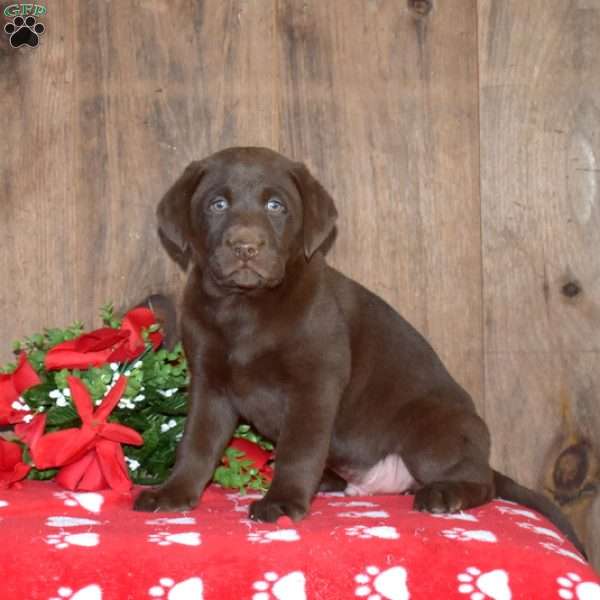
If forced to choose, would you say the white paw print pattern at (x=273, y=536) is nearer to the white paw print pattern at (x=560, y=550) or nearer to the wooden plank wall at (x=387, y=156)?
the white paw print pattern at (x=560, y=550)

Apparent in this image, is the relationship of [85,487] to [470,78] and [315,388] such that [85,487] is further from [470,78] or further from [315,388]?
[470,78]

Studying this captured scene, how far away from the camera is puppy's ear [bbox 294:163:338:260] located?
2711 millimetres

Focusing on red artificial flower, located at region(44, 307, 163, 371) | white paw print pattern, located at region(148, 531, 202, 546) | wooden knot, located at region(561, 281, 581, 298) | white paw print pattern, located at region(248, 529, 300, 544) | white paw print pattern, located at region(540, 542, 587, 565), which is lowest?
white paw print pattern, located at region(540, 542, 587, 565)

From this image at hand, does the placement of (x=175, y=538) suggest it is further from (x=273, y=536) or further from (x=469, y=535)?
(x=469, y=535)

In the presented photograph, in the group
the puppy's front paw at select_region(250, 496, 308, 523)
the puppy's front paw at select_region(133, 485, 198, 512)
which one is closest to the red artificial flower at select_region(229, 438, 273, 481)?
the puppy's front paw at select_region(133, 485, 198, 512)

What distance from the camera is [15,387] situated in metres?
2.93

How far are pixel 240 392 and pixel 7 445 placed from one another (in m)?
0.66

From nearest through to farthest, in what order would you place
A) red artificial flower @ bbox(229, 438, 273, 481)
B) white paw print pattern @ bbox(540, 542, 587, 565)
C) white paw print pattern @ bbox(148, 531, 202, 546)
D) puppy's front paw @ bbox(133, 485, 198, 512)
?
1. white paw print pattern @ bbox(148, 531, 202, 546)
2. white paw print pattern @ bbox(540, 542, 587, 565)
3. puppy's front paw @ bbox(133, 485, 198, 512)
4. red artificial flower @ bbox(229, 438, 273, 481)

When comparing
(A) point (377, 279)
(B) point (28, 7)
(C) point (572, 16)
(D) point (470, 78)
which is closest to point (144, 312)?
(A) point (377, 279)

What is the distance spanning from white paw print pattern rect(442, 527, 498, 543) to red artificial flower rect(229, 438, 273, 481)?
0.82 m

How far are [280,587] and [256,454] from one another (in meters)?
1.02

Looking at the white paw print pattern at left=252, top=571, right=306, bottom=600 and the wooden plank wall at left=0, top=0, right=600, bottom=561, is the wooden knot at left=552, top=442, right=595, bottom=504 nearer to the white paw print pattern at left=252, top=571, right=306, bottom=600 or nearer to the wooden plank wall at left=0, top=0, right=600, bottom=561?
the wooden plank wall at left=0, top=0, right=600, bottom=561

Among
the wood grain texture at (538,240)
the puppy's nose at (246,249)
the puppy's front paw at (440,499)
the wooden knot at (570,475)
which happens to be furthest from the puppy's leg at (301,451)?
the wooden knot at (570,475)

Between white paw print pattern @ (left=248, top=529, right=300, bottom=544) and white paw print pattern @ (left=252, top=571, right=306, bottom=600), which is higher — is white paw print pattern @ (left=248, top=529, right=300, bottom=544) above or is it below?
above
